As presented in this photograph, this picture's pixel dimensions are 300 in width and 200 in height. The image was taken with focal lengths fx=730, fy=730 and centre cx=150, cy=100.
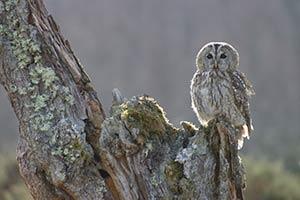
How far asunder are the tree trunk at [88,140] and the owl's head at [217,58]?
1113mm

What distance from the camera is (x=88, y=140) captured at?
2689 millimetres

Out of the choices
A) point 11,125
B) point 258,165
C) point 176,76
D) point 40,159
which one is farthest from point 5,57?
point 176,76

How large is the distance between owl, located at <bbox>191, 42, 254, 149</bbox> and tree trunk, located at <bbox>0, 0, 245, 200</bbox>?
95 cm

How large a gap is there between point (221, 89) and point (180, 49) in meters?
12.3

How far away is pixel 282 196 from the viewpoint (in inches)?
310

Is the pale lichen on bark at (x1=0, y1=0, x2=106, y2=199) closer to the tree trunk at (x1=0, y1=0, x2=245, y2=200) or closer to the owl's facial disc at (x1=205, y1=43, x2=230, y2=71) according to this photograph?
the tree trunk at (x1=0, y1=0, x2=245, y2=200)

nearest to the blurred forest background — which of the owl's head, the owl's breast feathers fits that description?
the owl's head

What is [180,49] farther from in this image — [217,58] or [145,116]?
[145,116]

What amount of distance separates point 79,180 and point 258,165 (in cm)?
669

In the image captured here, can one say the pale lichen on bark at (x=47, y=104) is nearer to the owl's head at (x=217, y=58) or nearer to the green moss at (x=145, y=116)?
the green moss at (x=145, y=116)

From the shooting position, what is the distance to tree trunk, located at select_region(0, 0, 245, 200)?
2.60 m

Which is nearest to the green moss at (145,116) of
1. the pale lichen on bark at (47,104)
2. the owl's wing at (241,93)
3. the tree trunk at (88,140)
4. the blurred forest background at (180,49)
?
the tree trunk at (88,140)

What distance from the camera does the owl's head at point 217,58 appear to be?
3.86 meters

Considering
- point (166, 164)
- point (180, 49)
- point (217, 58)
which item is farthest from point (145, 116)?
point (180, 49)
